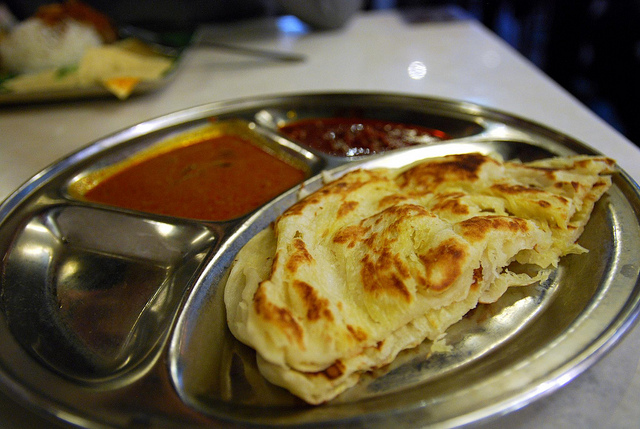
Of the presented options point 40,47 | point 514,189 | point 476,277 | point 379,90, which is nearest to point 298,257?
point 476,277

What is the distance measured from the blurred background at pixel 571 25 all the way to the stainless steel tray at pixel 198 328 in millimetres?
3706

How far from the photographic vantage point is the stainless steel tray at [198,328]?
4.08ft

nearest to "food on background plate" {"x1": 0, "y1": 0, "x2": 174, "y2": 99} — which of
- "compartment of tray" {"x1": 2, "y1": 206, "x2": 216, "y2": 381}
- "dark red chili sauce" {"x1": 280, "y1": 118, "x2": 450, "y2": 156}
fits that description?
"dark red chili sauce" {"x1": 280, "y1": 118, "x2": 450, "y2": 156}

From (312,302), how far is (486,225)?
28.5 inches

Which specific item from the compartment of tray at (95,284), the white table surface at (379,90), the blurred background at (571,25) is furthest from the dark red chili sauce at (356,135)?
the blurred background at (571,25)

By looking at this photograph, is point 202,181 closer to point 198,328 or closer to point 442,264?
point 198,328

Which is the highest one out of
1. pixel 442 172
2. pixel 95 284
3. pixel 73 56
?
pixel 442 172

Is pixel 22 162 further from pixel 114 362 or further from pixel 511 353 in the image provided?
pixel 511 353

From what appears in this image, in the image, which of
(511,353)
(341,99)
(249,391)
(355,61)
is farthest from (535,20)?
(249,391)

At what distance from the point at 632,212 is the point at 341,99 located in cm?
203

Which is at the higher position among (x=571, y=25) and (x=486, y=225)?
(x=486, y=225)

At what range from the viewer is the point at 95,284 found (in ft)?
6.22

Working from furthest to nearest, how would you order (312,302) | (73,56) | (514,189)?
1. (73,56)
2. (514,189)
3. (312,302)

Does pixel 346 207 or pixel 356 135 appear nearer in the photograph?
Result: pixel 346 207
